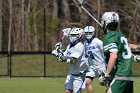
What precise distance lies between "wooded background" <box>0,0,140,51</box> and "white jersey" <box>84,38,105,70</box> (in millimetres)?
18730

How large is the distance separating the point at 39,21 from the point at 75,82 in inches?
998

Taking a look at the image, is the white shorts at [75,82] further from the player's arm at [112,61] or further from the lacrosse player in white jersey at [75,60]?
the player's arm at [112,61]

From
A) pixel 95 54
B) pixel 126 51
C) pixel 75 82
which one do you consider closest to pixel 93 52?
pixel 95 54

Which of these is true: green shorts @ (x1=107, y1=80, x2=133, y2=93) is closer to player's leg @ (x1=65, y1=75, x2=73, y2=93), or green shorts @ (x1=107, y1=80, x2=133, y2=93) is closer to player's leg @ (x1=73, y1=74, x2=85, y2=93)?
player's leg @ (x1=73, y1=74, x2=85, y2=93)

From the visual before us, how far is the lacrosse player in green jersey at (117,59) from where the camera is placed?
24.6 feet

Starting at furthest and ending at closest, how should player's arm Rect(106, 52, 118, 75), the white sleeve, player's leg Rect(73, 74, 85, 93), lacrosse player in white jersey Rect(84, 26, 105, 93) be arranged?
lacrosse player in white jersey Rect(84, 26, 105, 93)
player's leg Rect(73, 74, 85, 93)
the white sleeve
player's arm Rect(106, 52, 118, 75)

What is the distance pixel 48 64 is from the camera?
89.1 ft

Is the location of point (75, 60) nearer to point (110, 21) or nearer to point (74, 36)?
point (74, 36)

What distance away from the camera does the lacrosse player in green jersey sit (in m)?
7.49

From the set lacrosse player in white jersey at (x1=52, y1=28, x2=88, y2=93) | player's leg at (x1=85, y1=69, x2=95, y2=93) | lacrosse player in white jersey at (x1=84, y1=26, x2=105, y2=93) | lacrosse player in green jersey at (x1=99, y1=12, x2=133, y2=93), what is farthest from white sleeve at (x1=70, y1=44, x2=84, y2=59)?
lacrosse player in green jersey at (x1=99, y1=12, x2=133, y2=93)

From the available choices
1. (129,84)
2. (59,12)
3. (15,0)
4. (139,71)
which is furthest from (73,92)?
(59,12)

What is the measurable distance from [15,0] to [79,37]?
2626 cm

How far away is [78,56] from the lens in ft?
36.0

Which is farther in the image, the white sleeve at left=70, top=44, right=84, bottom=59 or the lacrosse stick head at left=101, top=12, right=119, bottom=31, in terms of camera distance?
the white sleeve at left=70, top=44, right=84, bottom=59
